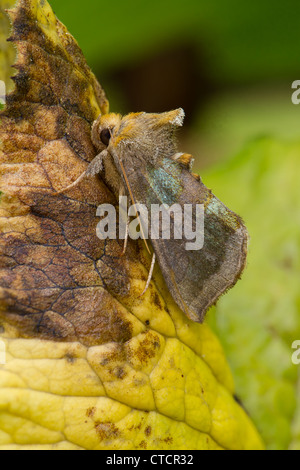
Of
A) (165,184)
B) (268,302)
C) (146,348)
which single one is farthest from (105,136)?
(268,302)

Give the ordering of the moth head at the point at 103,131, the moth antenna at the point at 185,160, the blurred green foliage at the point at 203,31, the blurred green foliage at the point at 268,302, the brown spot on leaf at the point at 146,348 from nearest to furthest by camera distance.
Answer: the brown spot on leaf at the point at 146,348
the moth head at the point at 103,131
the moth antenna at the point at 185,160
the blurred green foliage at the point at 268,302
the blurred green foliage at the point at 203,31

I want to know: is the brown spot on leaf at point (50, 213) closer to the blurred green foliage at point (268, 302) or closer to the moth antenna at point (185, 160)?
the moth antenna at point (185, 160)

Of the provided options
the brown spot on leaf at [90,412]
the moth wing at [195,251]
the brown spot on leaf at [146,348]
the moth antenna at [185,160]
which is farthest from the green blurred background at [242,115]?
the brown spot on leaf at [90,412]

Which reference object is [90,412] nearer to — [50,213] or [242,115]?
[50,213]

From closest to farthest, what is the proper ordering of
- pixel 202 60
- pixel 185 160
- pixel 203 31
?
1. pixel 185 160
2. pixel 203 31
3. pixel 202 60

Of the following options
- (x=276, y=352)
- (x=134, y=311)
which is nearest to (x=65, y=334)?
(x=134, y=311)

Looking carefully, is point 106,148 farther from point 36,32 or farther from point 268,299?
point 268,299
